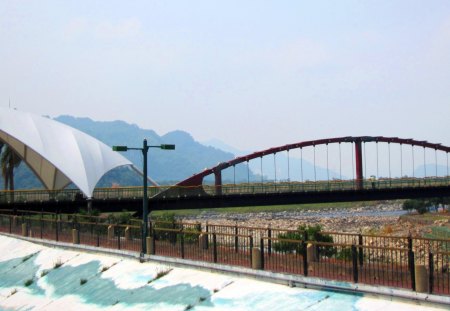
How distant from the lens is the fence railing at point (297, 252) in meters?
17.8

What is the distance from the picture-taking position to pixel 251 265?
75.2 feet

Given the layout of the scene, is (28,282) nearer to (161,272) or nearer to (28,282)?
(28,282)

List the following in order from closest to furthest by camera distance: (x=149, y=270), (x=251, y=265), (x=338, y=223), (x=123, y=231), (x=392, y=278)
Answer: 1. (x=392, y=278)
2. (x=251, y=265)
3. (x=149, y=270)
4. (x=123, y=231)
5. (x=338, y=223)

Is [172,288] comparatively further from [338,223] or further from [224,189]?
[338,223]

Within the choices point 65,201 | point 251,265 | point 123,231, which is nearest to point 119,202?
point 65,201

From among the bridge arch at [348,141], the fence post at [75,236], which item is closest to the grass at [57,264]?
the fence post at [75,236]

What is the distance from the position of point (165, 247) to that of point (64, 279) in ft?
15.1

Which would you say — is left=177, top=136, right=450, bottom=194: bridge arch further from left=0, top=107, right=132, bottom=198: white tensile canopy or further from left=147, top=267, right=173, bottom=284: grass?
left=147, top=267, right=173, bottom=284: grass

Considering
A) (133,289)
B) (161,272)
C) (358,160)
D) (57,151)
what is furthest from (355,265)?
(358,160)

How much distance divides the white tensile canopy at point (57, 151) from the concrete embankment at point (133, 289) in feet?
106

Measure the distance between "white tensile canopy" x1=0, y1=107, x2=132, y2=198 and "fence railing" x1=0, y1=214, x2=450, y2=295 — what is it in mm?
33396

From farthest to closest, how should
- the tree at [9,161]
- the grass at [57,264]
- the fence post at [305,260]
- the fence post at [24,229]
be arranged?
the tree at [9,161] < the fence post at [24,229] < the grass at [57,264] < the fence post at [305,260]

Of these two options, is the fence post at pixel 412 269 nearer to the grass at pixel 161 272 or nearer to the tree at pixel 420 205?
the grass at pixel 161 272

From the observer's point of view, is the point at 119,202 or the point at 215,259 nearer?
the point at 215,259
